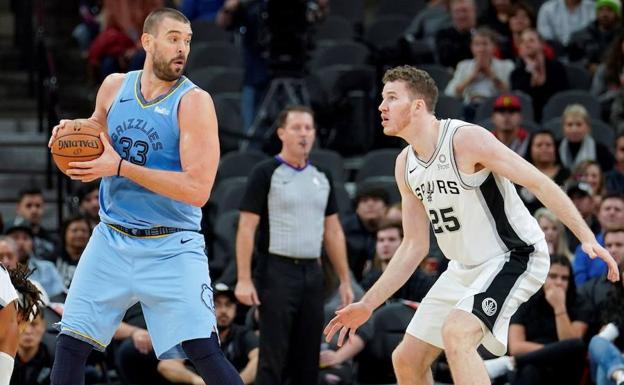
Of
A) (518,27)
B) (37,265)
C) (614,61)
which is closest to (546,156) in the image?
(614,61)

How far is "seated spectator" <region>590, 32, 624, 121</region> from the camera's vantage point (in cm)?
1353

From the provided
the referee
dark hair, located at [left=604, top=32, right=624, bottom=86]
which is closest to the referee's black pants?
the referee

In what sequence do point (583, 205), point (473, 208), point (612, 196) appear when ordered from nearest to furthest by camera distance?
point (473, 208)
point (612, 196)
point (583, 205)

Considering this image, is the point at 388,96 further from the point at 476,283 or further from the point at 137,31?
the point at 137,31

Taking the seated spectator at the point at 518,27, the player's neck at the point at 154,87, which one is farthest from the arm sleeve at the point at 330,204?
Result: the seated spectator at the point at 518,27

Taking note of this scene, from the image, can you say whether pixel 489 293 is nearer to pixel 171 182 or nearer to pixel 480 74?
pixel 171 182

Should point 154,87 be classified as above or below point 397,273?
above

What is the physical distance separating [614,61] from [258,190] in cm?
539

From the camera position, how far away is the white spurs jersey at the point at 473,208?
6.93 m

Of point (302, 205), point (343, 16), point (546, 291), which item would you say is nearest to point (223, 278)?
point (302, 205)

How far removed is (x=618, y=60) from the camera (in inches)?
536

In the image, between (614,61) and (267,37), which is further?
(614,61)

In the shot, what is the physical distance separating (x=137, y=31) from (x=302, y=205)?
20.5 feet

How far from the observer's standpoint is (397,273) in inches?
284
